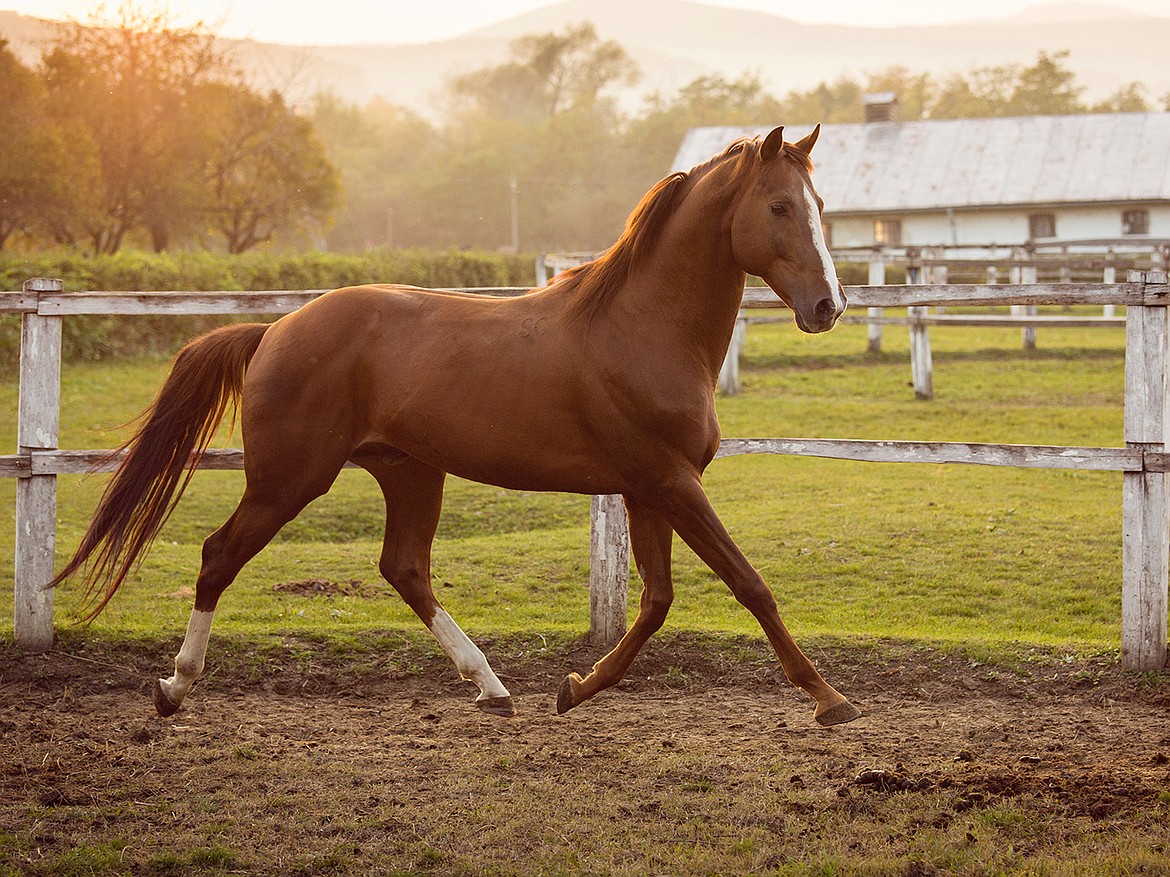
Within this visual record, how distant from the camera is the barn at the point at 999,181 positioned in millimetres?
36562

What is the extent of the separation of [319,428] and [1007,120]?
40.3 meters

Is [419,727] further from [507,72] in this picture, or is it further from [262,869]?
[507,72]

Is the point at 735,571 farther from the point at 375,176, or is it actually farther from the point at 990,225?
the point at 375,176

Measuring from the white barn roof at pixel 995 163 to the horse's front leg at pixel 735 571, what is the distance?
112ft

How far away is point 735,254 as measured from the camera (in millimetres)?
4234

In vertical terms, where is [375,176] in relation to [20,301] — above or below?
above

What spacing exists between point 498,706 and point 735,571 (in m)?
1.29

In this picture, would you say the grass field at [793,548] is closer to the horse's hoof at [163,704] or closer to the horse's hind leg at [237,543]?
the horse's hind leg at [237,543]

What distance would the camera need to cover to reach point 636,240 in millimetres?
4430

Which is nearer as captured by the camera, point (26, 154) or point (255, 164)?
point (26, 154)

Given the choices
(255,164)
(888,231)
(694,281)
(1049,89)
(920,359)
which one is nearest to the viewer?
(694,281)

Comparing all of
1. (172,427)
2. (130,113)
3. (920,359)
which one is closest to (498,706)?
(172,427)

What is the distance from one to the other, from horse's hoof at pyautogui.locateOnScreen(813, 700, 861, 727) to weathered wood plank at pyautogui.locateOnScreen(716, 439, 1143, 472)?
176cm

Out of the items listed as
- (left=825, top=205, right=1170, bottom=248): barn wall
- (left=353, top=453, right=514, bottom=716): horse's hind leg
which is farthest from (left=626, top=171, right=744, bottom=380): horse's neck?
(left=825, top=205, right=1170, bottom=248): barn wall
